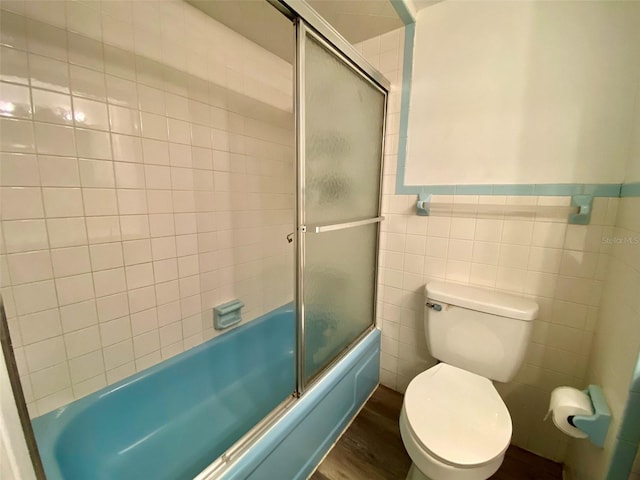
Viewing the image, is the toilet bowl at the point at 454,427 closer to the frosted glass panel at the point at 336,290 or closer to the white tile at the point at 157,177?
the frosted glass panel at the point at 336,290

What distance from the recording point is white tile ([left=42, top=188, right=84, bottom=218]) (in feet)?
3.33

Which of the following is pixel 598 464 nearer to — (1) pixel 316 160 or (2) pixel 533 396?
(2) pixel 533 396

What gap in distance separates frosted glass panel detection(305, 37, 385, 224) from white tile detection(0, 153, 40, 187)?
98 cm

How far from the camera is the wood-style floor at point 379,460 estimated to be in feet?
4.19

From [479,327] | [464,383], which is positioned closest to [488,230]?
[479,327]

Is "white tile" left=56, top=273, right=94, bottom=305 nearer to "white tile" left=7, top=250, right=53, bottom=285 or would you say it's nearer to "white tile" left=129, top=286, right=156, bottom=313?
"white tile" left=7, top=250, right=53, bottom=285

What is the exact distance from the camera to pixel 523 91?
4.04 feet

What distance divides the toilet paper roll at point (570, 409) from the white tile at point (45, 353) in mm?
1905

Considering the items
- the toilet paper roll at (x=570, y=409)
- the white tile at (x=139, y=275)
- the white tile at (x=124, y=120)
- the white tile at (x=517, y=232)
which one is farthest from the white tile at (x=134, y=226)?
the toilet paper roll at (x=570, y=409)

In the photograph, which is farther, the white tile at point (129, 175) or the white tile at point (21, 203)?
the white tile at point (129, 175)

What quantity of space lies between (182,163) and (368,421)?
1.74 metres

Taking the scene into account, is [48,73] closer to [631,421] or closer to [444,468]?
[444,468]

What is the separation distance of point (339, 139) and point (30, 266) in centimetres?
131

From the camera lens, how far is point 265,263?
76.5 inches
